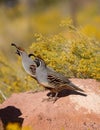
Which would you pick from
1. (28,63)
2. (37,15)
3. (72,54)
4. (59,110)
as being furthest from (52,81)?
(37,15)

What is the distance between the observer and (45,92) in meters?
12.2

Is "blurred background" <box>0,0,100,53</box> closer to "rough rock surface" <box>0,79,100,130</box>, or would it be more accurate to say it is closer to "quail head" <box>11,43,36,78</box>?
"quail head" <box>11,43,36,78</box>

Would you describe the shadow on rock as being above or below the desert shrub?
below

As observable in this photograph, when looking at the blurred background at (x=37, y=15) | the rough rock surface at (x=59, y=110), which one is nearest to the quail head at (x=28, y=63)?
the rough rock surface at (x=59, y=110)

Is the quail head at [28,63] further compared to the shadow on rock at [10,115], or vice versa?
the quail head at [28,63]

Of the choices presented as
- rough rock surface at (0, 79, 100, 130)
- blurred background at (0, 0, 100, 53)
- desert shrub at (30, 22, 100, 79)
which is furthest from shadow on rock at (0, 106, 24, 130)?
blurred background at (0, 0, 100, 53)

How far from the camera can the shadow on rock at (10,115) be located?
→ 38.3 feet

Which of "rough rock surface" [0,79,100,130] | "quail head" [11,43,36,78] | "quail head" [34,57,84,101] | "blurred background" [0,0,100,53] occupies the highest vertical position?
"blurred background" [0,0,100,53]

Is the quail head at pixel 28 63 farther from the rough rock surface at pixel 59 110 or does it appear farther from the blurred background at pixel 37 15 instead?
the blurred background at pixel 37 15

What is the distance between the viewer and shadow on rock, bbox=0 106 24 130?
11.7 metres

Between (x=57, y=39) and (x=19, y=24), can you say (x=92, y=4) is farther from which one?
(x=57, y=39)

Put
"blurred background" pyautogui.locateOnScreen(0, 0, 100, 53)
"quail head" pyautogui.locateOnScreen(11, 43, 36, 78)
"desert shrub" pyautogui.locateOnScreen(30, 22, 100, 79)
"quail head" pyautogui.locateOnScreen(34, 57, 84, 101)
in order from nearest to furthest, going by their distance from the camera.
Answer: "quail head" pyautogui.locateOnScreen(34, 57, 84, 101) → "quail head" pyautogui.locateOnScreen(11, 43, 36, 78) → "desert shrub" pyautogui.locateOnScreen(30, 22, 100, 79) → "blurred background" pyautogui.locateOnScreen(0, 0, 100, 53)

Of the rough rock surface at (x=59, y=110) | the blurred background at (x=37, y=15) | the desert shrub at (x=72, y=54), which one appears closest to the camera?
the rough rock surface at (x=59, y=110)

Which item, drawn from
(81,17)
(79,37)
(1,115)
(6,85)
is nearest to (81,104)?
(1,115)
